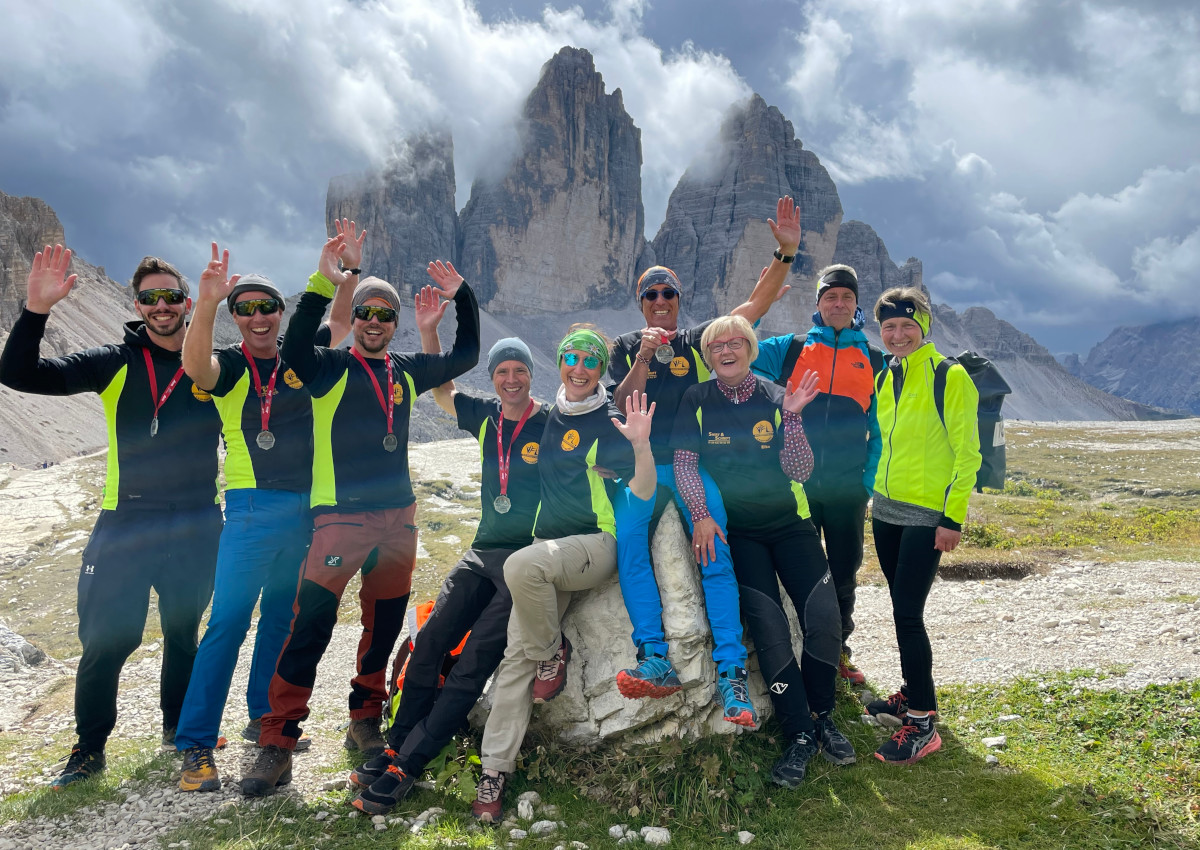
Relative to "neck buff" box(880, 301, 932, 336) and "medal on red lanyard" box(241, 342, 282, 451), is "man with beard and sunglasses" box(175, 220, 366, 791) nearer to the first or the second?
"medal on red lanyard" box(241, 342, 282, 451)

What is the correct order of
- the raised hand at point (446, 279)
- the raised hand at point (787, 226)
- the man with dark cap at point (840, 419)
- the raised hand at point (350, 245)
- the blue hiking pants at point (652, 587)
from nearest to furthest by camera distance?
the blue hiking pants at point (652, 587) → the man with dark cap at point (840, 419) → the raised hand at point (350, 245) → the raised hand at point (446, 279) → the raised hand at point (787, 226)

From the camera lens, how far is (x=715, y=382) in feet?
22.2

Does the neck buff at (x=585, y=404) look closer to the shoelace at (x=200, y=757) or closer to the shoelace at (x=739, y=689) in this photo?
the shoelace at (x=739, y=689)

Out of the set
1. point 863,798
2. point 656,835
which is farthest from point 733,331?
point 656,835

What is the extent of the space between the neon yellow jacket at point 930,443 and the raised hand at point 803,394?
0.93m

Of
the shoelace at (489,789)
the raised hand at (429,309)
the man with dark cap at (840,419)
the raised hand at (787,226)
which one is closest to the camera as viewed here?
the shoelace at (489,789)

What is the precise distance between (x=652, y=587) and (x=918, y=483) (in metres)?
2.75

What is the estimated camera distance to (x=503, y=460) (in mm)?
6770

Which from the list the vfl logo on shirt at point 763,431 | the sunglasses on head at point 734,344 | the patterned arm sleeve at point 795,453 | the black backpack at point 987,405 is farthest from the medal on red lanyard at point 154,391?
the black backpack at point 987,405

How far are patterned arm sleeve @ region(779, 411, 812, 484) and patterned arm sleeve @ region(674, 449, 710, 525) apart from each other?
82 cm

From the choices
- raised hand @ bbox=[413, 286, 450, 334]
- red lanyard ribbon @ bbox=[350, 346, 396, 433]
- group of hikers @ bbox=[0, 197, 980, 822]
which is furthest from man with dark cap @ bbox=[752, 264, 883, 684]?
red lanyard ribbon @ bbox=[350, 346, 396, 433]

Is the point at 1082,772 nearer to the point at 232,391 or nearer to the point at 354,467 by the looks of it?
the point at 354,467

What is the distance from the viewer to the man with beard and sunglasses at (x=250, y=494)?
243 inches

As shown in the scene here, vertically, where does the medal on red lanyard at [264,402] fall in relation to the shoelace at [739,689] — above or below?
above
